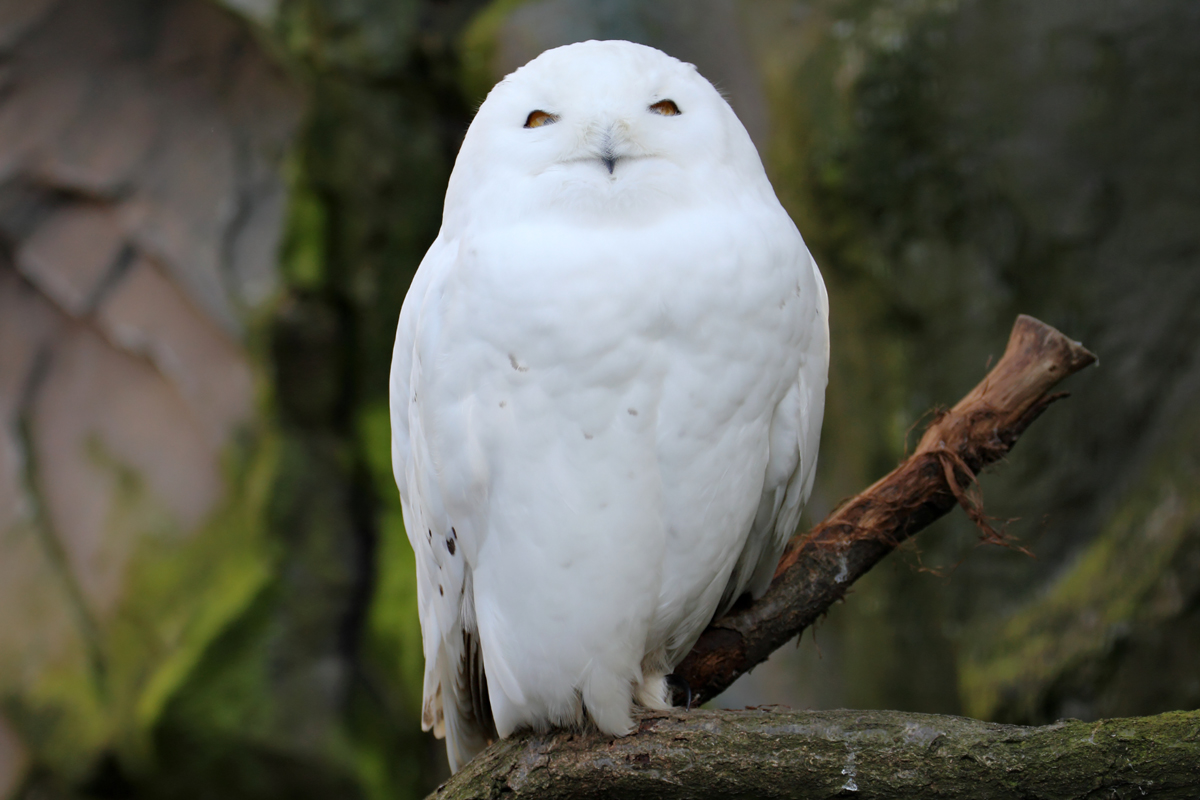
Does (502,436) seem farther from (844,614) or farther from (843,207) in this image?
(844,614)

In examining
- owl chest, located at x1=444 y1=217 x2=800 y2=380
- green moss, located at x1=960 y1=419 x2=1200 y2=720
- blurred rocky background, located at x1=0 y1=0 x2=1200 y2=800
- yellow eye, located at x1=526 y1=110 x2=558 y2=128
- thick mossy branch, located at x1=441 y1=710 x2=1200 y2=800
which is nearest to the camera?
thick mossy branch, located at x1=441 y1=710 x2=1200 y2=800

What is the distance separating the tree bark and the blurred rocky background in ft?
4.31

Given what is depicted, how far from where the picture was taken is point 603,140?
155 centimetres

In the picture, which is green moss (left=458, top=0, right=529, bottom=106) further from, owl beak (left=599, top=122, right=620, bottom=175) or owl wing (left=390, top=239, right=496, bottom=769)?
owl beak (left=599, top=122, right=620, bottom=175)

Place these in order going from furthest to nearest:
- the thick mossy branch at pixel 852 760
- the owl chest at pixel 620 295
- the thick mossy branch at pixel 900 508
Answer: the thick mossy branch at pixel 900 508
the owl chest at pixel 620 295
the thick mossy branch at pixel 852 760

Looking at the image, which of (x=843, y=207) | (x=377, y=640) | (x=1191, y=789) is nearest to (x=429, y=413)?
(x=1191, y=789)

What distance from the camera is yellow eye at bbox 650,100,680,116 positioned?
5.33 feet

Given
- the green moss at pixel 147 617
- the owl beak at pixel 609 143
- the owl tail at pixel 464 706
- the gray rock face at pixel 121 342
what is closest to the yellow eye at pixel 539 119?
the owl beak at pixel 609 143

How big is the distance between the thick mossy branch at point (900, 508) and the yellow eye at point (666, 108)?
2.51ft

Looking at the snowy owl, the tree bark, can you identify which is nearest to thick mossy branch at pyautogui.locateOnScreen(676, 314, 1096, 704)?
the tree bark

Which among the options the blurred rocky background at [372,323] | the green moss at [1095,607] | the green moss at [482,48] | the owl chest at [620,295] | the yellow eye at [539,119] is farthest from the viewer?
the green moss at [482,48]

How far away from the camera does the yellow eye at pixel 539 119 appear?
1.61 metres

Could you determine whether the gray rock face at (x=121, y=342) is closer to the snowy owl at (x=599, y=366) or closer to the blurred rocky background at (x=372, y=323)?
the blurred rocky background at (x=372, y=323)

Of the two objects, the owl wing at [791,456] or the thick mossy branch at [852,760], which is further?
the owl wing at [791,456]
